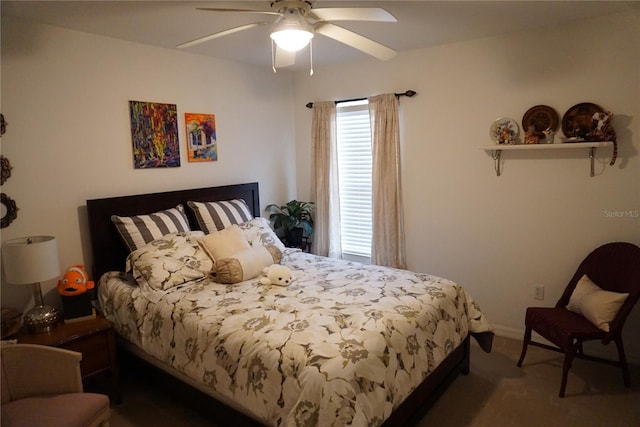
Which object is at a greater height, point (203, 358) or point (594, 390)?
point (203, 358)

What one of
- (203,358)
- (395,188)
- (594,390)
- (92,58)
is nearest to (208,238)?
(203,358)

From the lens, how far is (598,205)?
115 inches

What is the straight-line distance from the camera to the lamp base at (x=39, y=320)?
2.38 metres

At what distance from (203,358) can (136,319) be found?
2.24 ft

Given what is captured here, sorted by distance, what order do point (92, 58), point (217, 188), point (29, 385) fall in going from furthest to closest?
point (217, 188), point (92, 58), point (29, 385)

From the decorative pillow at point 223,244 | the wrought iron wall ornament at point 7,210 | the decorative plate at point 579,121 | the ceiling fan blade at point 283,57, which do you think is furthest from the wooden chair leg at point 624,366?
the wrought iron wall ornament at point 7,210

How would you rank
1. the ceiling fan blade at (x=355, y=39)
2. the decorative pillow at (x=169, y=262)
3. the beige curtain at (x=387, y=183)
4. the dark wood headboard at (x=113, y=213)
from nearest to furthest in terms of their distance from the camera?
the ceiling fan blade at (x=355, y=39) → the decorative pillow at (x=169, y=262) → the dark wood headboard at (x=113, y=213) → the beige curtain at (x=387, y=183)

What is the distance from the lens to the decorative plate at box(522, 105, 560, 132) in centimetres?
299

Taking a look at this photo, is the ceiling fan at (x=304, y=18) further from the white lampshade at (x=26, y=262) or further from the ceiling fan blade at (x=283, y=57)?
the white lampshade at (x=26, y=262)

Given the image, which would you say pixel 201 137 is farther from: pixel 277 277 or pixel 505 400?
pixel 505 400

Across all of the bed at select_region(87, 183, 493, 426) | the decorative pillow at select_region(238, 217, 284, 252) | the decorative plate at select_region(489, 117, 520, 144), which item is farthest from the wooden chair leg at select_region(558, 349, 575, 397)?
Result: the decorative pillow at select_region(238, 217, 284, 252)

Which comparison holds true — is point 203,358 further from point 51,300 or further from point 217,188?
point 217,188

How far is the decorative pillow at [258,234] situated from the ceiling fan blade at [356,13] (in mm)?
1758

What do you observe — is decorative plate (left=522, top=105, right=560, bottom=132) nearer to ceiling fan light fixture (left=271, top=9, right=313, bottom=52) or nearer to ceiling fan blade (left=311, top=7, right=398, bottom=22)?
ceiling fan blade (left=311, top=7, right=398, bottom=22)
